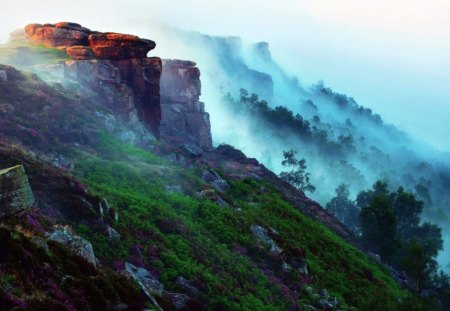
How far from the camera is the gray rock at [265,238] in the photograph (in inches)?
1299

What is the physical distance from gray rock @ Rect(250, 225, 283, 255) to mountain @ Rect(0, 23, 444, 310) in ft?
0.56

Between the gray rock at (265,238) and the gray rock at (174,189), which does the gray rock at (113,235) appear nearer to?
the gray rock at (265,238)

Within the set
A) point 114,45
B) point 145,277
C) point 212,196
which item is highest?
point 114,45

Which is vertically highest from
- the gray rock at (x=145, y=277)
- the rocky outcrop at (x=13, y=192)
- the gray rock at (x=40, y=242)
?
the rocky outcrop at (x=13, y=192)

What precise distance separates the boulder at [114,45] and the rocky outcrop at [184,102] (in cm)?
2126

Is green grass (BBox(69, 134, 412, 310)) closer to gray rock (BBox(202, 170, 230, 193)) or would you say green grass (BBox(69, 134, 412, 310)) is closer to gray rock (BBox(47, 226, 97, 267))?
gray rock (BBox(202, 170, 230, 193))

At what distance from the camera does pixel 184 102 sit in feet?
271

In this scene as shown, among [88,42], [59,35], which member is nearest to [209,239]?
[88,42]

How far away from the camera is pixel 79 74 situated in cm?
5441

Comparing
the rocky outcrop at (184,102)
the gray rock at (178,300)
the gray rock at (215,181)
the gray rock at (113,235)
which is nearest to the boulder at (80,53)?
the gray rock at (215,181)

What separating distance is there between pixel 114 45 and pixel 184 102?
86.9ft

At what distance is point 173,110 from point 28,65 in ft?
95.2

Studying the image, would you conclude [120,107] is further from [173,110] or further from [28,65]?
[173,110]

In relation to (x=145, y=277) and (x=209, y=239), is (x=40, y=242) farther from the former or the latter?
(x=209, y=239)
